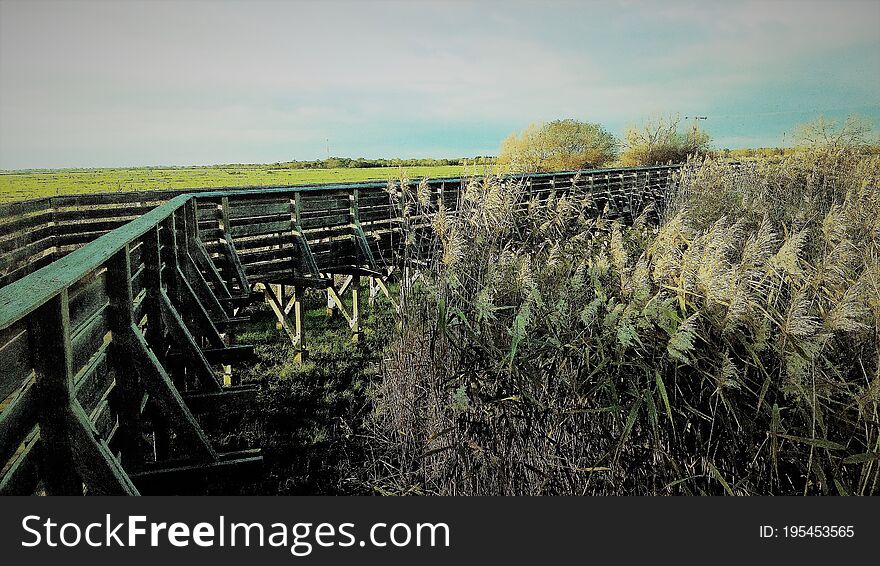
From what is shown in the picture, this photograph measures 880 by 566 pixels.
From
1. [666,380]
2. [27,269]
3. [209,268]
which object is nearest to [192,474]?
[666,380]

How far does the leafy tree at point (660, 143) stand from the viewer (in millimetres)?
28516

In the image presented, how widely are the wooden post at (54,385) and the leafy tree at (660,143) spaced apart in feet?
94.9

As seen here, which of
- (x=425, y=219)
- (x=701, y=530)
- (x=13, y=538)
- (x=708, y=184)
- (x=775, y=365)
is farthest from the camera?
(x=708, y=184)

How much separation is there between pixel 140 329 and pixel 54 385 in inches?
56.1

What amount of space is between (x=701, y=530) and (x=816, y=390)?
718 mm

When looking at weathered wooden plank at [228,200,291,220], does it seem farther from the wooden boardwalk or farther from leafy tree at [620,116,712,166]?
leafy tree at [620,116,712,166]

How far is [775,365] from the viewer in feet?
9.28

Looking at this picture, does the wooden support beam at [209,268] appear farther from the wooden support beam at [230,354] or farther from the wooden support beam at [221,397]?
the wooden support beam at [221,397]

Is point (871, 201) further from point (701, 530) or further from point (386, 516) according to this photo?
point (386, 516)

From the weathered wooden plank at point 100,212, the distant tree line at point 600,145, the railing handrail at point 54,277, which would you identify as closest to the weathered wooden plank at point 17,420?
the railing handrail at point 54,277

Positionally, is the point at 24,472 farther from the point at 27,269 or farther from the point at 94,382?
the point at 27,269

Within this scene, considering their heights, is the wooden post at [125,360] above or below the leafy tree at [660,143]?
below

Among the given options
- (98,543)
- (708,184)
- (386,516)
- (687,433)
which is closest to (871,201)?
(708,184)

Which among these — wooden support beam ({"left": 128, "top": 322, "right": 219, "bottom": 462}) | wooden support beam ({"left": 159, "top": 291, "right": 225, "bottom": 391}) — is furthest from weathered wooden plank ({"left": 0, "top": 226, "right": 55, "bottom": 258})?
wooden support beam ({"left": 128, "top": 322, "right": 219, "bottom": 462})
